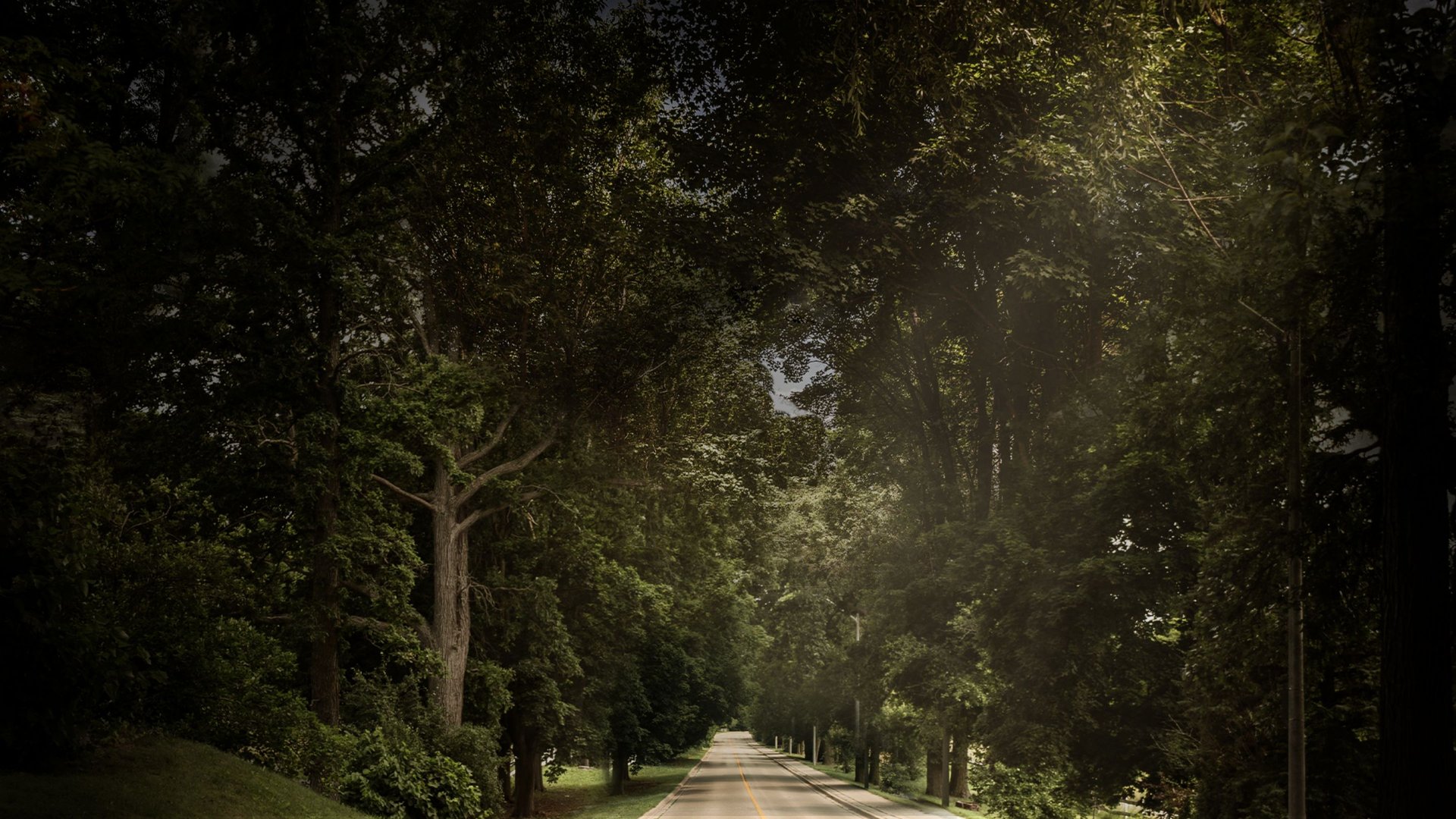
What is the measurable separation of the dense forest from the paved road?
5392 mm

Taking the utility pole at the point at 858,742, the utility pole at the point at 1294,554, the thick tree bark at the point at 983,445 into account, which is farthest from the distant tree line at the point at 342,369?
the utility pole at the point at 858,742

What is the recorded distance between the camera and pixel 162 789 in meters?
10.9

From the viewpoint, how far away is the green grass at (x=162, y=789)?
9523mm

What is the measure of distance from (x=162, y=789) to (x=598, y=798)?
108 feet

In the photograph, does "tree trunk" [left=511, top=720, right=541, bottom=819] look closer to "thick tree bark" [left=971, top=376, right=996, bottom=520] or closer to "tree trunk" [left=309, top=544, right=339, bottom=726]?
"tree trunk" [left=309, top=544, right=339, bottom=726]

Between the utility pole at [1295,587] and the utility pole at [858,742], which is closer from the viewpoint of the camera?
the utility pole at [1295,587]

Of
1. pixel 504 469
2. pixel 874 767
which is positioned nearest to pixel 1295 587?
pixel 504 469

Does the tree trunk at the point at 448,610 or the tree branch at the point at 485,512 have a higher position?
the tree branch at the point at 485,512

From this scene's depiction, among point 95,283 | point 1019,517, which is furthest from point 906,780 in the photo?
point 95,283

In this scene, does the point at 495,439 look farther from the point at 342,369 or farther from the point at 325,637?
the point at 325,637

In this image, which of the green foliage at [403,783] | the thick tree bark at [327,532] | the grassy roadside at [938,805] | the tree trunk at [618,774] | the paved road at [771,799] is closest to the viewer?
the thick tree bark at [327,532]

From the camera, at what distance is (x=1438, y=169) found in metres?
9.23

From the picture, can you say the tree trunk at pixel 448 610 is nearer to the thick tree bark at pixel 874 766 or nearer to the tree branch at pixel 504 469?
the tree branch at pixel 504 469

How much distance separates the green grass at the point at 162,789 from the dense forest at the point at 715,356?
402mm
